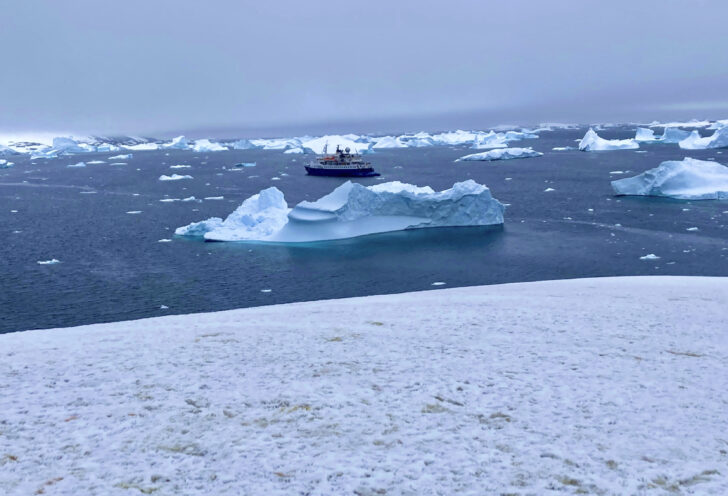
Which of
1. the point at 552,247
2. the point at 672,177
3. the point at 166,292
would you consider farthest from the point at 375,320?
the point at 672,177

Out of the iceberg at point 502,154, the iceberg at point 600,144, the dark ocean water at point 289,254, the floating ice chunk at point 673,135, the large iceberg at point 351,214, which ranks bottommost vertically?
the dark ocean water at point 289,254

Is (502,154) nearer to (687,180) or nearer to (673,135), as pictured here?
(673,135)

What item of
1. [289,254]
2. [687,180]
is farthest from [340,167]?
[289,254]

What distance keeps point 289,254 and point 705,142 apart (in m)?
69.0

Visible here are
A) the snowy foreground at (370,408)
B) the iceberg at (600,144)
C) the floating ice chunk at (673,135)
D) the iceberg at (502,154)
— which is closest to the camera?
the snowy foreground at (370,408)

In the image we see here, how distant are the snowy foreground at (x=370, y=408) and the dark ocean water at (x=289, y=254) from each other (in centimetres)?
1301

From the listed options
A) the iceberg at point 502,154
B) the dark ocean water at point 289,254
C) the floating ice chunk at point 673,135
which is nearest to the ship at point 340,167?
the dark ocean water at point 289,254

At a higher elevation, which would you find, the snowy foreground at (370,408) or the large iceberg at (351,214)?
the snowy foreground at (370,408)

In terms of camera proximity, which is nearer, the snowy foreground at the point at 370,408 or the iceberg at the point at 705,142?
the snowy foreground at the point at 370,408

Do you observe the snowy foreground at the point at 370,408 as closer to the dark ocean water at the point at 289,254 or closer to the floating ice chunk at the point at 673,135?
the dark ocean water at the point at 289,254

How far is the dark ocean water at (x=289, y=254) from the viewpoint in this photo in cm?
2177

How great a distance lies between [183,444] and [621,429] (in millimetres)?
3531

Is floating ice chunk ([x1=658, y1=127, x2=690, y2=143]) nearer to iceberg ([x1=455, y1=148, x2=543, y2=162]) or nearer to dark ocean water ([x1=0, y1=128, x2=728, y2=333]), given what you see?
iceberg ([x1=455, y1=148, x2=543, y2=162])

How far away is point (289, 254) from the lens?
28.6 metres
